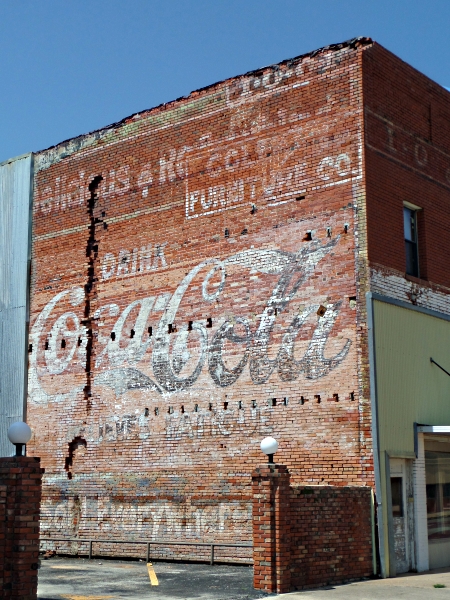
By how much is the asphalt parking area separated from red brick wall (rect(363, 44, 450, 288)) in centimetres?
688

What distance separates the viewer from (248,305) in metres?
18.2

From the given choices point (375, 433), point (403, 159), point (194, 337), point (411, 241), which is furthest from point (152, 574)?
point (403, 159)

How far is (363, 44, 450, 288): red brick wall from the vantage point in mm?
17312

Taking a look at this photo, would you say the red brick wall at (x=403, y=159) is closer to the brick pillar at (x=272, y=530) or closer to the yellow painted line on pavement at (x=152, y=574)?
the brick pillar at (x=272, y=530)

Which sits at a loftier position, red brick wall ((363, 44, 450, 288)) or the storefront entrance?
red brick wall ((363, 44, 450, 288))

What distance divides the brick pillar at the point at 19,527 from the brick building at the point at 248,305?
22.3ft

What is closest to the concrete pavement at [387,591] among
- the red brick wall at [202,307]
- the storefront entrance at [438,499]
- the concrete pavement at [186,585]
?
the concrete pavement at [186,585]

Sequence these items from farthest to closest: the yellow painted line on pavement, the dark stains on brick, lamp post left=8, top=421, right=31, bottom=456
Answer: the dark stains on brick, the yellow painted line on pavement, lamp post left=8, top=421, right=31, bottom=456

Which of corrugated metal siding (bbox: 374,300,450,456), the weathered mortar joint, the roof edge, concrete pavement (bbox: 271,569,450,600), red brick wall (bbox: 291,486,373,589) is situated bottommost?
concrete pavement (bbox: 271,569,450,600)

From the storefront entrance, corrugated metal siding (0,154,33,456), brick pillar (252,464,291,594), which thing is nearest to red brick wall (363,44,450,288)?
the storefront entrance

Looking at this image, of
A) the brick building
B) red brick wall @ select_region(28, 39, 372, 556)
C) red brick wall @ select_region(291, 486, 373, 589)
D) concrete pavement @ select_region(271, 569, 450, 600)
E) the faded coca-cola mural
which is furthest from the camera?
the faded coca-cola mural

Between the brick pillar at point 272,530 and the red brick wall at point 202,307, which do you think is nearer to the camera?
the brick pillar at point 272,530

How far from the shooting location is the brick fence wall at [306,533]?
44.0ft

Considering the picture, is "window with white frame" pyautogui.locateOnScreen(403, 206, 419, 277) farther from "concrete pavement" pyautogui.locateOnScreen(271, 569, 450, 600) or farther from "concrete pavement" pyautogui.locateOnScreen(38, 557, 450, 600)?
"concrete pavement" pyautogui.locateOnScreen(271, 569, 450, 600)
